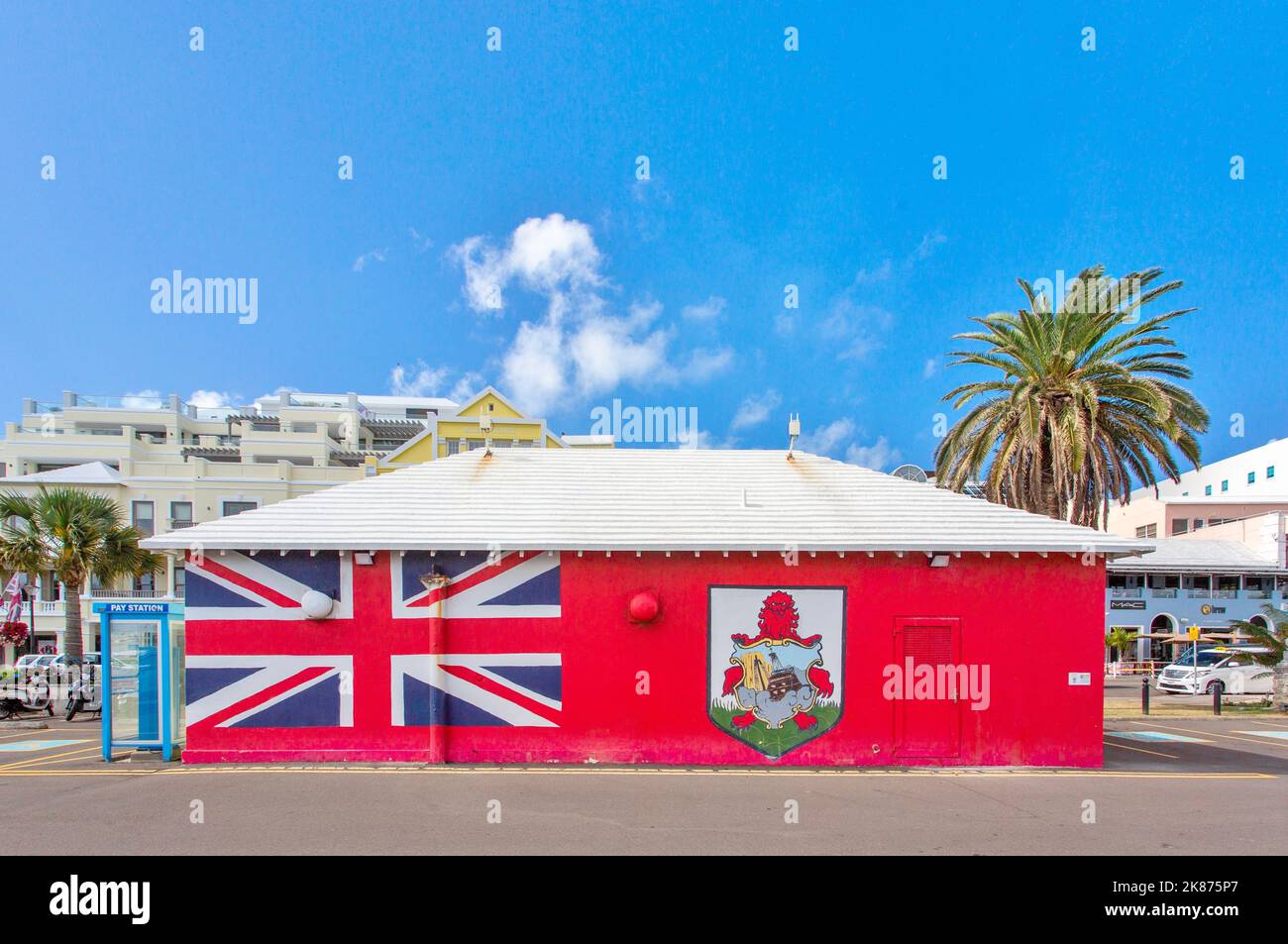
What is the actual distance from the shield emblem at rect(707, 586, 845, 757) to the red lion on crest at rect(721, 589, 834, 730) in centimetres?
2

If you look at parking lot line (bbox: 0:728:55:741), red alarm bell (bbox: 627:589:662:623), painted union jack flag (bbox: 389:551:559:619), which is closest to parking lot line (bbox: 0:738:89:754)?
parking lot line (bbox: 0:728:55:741)

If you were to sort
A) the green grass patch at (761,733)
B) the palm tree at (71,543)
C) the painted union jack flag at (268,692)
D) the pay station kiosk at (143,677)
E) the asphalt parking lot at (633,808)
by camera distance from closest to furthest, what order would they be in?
the asphalt parking lot at (633,808)
the painted union jack flag at (268,692)
the green grass patch at (761,733)
the pay station kiosk at (143,677)
the palm tree at (71,543)

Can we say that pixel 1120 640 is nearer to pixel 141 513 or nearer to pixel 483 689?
pixel 483 689

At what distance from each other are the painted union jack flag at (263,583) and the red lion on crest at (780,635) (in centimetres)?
633

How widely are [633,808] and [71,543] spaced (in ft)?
76.9

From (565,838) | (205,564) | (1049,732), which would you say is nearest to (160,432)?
(205,564)

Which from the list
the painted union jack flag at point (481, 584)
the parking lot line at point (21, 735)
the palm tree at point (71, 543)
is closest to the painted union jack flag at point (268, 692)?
the painted union jack flag at point (481, 584)

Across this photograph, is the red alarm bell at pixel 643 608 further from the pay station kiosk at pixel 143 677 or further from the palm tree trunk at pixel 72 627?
the palm tree trunk at pixel 72 627

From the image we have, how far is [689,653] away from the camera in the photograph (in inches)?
432

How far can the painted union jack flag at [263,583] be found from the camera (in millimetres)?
10734

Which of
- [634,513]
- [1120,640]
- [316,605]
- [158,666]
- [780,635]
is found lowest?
[1120,640]

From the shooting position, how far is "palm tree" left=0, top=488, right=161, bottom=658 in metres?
22.2

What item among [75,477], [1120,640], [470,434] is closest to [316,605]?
[470,434]

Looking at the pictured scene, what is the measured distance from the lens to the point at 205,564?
35.2 feet
